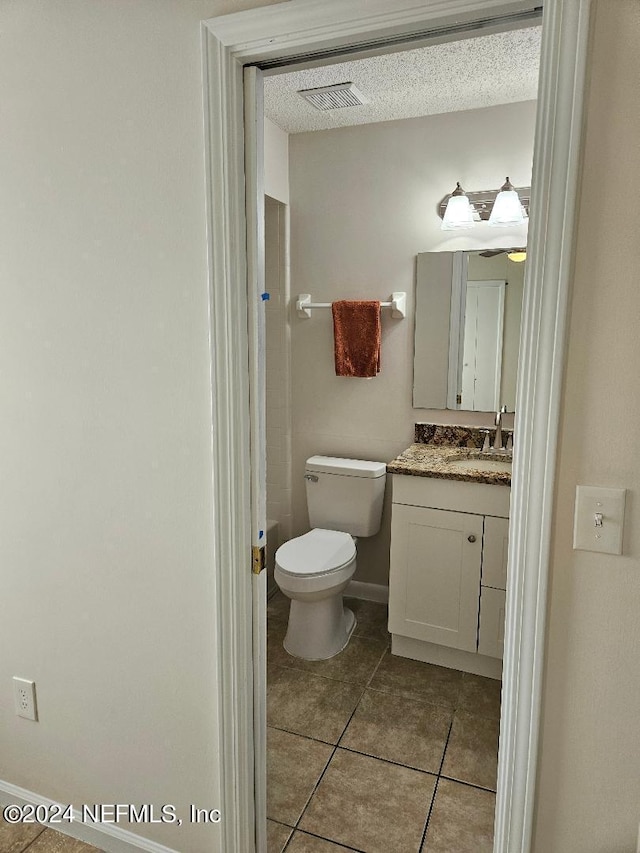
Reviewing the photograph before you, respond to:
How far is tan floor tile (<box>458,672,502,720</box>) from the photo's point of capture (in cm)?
232

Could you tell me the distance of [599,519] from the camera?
3.46ft

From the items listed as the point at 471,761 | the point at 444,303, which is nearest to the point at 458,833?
the point at 471,761

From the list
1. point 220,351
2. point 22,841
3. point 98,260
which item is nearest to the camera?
point 220,351

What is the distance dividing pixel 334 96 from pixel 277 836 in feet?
8.71

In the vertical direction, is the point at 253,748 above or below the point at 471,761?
above

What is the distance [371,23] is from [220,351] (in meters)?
0.69

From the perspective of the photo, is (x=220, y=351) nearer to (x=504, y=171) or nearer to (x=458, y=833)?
(x=458, y=833)

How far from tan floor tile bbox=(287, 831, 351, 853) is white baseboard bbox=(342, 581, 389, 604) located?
4.85 ft

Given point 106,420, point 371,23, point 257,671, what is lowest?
point 257,671

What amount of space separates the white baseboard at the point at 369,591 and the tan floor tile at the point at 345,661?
38 centimetres

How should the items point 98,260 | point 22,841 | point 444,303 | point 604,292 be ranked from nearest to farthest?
point 604,292, point 98,260, point 22,841, point 444,303

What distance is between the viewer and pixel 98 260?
4.66 feet

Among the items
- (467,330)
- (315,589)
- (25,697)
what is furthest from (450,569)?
(25,697)

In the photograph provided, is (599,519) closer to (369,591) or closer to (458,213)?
(458,213)
